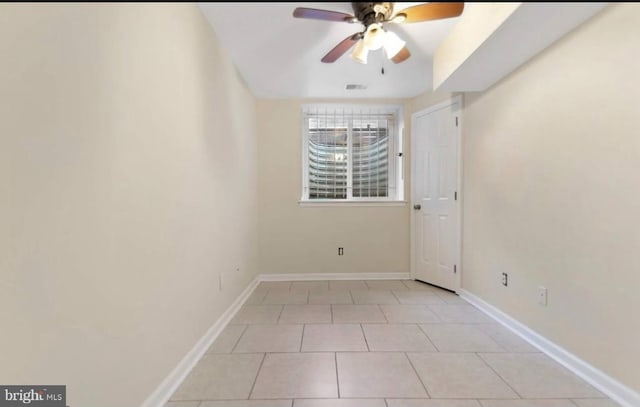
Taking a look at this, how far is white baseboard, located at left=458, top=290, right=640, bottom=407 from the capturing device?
→ 1.44 meters

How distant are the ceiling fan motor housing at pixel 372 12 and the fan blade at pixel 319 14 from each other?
8 centimetres

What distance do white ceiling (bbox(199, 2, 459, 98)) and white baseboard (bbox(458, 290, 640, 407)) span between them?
7.48 feet

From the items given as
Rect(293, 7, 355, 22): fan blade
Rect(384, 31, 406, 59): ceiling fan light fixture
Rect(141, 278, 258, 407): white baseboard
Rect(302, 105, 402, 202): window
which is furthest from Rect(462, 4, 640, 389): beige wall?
Rect(141, 278, 258, 407): white baseboard

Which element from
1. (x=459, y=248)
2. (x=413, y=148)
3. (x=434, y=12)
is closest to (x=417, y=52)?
(x=434, y=12)

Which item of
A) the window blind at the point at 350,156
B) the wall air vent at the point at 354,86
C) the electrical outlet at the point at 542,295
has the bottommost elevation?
the electrical outlet at the point at 542,295

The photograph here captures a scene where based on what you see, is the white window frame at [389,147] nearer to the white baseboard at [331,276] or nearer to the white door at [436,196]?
the white door at [436,196]

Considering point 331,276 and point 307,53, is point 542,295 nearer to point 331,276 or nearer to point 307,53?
point 331,276

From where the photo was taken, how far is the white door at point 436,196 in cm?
309

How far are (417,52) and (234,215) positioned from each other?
2.17 meters

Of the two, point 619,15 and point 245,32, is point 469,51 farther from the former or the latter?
point 245,32

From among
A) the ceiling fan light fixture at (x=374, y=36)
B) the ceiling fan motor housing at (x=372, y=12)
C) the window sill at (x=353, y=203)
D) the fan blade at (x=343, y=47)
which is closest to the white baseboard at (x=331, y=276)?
the window sill at (x=353, y=203)

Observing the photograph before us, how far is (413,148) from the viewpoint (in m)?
3.63

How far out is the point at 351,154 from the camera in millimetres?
3893

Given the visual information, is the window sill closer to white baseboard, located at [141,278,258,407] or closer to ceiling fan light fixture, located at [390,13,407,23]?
→ white baseboard, located at [141,278,258,407]
